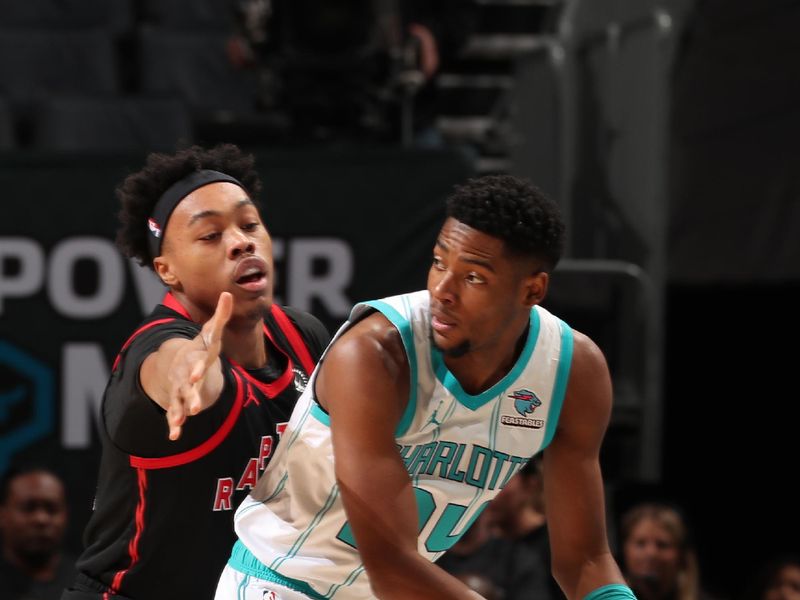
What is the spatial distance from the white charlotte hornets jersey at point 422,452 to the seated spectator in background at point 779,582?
2.69m

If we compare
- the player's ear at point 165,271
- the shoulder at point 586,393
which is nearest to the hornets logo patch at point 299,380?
the player's ear at point 165,271

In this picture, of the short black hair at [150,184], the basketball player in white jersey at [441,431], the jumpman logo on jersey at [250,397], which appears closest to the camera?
the basketball player in white jersey at [441,431]

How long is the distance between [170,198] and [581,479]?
1160mm

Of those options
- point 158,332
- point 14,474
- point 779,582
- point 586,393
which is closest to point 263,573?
point 158,332

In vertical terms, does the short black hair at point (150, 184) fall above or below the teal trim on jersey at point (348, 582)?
above

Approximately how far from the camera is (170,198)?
3.12 meters

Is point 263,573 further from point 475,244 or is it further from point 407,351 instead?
point 475,244

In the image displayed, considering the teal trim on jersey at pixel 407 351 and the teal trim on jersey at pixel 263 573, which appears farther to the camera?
the teal trim on jersey at pixel 263 573

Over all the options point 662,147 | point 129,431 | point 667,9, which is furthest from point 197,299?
point 667,9

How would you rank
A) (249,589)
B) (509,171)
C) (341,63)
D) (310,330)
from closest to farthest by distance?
(249,589), (310,330), (341,63), (509,171)

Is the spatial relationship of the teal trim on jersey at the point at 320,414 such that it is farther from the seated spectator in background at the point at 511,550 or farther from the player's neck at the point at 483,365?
the seated spectator in background at the point at 511,550

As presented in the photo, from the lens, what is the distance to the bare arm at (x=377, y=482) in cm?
248

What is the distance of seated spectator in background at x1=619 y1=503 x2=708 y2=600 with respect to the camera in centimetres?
515

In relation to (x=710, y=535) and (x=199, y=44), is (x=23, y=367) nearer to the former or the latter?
(x=199, y=44)
